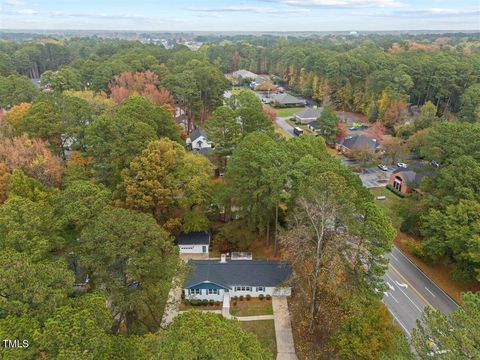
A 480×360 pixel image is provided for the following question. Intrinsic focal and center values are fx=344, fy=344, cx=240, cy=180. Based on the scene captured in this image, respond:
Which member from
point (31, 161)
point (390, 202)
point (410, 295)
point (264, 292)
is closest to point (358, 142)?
point (390, 202)

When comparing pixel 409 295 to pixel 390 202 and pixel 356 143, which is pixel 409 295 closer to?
pixel 390 202

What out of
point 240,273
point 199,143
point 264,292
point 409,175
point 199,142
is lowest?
A: point 264,292

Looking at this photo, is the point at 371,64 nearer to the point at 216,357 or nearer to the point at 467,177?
the point at 467,177

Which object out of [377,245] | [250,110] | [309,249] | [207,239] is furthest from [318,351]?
[250,110]

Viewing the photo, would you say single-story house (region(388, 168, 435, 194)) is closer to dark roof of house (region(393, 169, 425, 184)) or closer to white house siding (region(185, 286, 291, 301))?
dark roof of house (region(393, 169, 425, 184))

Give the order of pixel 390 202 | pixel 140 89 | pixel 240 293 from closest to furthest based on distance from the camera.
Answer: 1. pixel 240 293
2. pixel 390 202
3. pixel 140 89

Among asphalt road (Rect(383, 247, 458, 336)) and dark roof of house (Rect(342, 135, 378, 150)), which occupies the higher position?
dark roof of house (Rect(342, 135, 378, 150))

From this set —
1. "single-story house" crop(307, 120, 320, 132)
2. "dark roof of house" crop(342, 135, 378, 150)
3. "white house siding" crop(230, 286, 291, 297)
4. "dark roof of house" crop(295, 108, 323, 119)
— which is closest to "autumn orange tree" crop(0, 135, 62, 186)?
"white house siding" crop(230, 286, 291, 297)
